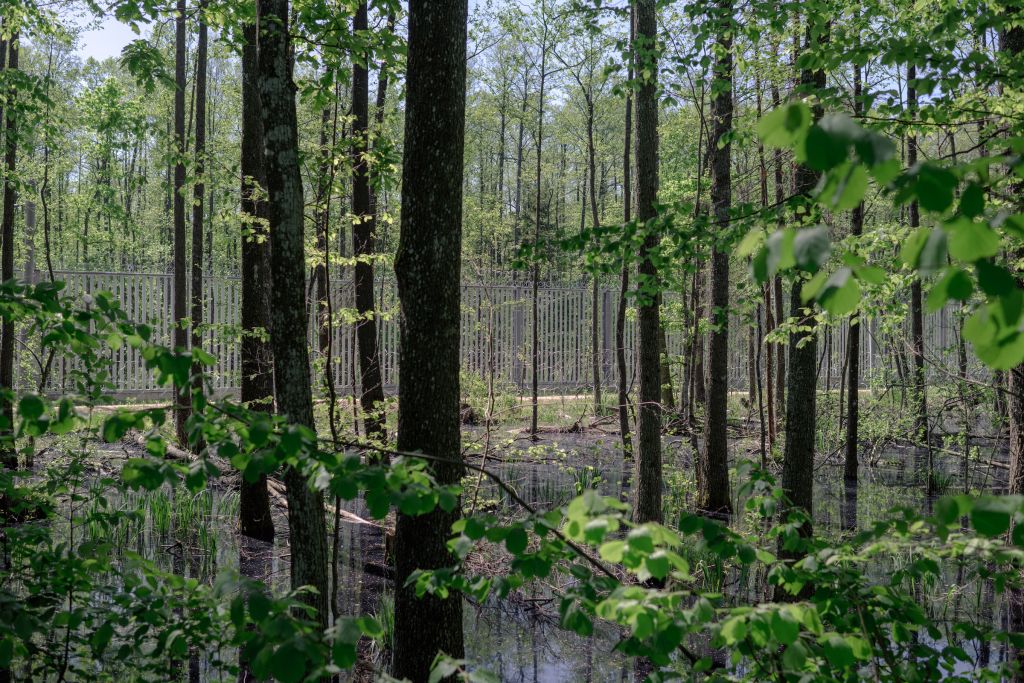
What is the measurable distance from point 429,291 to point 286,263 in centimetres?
76

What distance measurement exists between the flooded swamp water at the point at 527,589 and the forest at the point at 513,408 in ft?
0.14

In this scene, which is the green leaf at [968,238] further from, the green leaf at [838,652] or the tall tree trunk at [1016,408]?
the tall tree trunk at [1016,408]

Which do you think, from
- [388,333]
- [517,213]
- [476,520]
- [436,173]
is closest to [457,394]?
[436,173]

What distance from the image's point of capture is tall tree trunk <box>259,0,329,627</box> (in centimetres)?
334

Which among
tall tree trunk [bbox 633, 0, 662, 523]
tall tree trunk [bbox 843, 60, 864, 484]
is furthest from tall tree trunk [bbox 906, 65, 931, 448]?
tall tree trunk [bbox 633, 0, 662, 523]

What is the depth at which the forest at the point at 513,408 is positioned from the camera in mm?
1414

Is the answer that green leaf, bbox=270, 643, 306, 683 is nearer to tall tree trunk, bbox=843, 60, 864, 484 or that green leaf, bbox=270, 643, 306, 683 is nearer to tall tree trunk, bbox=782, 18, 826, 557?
tall tree trunk, bbox=782, 18, 826, 557

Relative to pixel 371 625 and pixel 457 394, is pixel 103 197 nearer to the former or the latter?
pixel 457 394

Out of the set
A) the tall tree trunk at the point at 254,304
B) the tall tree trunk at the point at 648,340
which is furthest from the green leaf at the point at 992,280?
the tall tree trunk at the point at 254,304

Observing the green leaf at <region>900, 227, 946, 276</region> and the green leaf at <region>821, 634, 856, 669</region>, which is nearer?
the green leaf at <region>900, 227, 946, 276</region>

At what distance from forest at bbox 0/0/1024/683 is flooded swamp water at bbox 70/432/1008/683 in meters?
0.04

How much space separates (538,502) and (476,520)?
750cm

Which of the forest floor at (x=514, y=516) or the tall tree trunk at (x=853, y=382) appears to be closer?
the forest floor at (x=514, y=516)

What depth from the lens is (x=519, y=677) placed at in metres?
4.69
